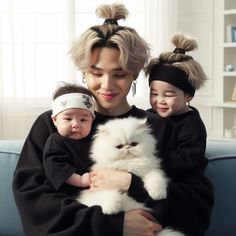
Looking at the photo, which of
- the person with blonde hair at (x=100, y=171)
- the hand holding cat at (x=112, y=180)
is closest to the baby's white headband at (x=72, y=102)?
the person with blonde hair at (x=100, y=171)

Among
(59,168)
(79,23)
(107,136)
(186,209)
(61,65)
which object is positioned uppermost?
(79,23)

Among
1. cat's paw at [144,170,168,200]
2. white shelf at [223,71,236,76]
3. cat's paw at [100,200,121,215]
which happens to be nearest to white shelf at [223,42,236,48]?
white shelf at [223,71,236,76]

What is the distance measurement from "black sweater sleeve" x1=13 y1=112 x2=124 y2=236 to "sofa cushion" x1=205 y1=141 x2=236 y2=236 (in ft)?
1.75

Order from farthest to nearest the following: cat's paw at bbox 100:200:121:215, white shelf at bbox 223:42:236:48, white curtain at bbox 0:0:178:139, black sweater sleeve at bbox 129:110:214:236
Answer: white shelf at bbox 223:42:236:48, white curtain at bbox 0:0:178:139, black sweater sleeve at bbox 129:110:214:236, cat's paw at bbox 100:200:121:215

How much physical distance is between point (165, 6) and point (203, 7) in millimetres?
398

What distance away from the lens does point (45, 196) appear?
143 centimetres

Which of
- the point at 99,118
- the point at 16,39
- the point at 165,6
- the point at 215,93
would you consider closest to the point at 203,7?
the point at 165,6

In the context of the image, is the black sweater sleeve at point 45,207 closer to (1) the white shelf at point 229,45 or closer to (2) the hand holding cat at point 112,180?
(2) the hand holding cat at point 112,180

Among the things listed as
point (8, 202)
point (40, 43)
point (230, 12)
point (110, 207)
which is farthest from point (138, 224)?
point (230, 12)

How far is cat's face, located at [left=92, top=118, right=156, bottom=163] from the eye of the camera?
140cm

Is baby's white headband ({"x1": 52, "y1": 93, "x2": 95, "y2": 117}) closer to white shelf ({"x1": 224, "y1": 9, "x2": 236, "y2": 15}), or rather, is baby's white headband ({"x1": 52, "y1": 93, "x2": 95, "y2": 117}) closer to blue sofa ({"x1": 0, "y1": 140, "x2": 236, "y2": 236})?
blue sofa ({"x1": 0, "y1": 140, "x2": 236, "y2": 236})

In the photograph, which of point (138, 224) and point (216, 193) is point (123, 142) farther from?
point (216, 193)

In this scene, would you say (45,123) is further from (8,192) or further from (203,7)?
(203,7)

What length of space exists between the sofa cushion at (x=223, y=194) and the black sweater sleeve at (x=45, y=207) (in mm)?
535
